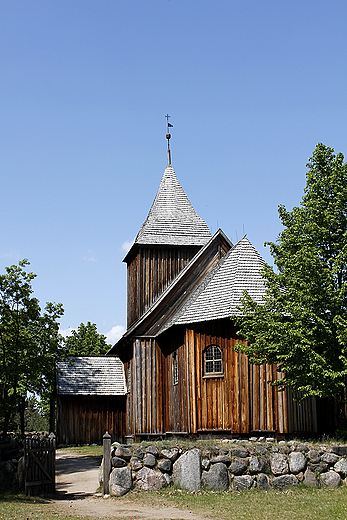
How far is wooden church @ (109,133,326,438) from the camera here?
22.2 meters

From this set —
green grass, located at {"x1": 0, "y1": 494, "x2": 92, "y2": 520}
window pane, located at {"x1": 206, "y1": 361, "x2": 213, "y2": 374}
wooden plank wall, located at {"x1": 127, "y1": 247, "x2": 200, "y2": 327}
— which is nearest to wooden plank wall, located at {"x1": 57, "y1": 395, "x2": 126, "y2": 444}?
wooden plank wall, located at {"x1": 127, "y1": 247, "x2": 200, "y2": 327}

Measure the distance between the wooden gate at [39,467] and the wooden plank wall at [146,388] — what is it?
1024 centimetres

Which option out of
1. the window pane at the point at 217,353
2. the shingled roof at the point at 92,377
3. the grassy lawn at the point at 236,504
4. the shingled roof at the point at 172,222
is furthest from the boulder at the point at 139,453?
the shingled roof at the point at 172,222

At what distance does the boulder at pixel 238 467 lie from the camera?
15805mm

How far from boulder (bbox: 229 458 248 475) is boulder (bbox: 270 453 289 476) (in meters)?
0.79

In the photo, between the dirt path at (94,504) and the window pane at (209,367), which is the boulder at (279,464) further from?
the window pane at (209,367)

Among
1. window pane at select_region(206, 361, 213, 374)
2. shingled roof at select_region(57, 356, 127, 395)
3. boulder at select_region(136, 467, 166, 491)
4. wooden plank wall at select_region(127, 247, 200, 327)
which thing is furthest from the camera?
shingled roof at select_region(57, 356, 127, 395)

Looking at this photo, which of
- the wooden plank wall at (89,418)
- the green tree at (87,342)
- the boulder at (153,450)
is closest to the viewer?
the boulder at (153,450)

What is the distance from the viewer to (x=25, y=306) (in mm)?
24828

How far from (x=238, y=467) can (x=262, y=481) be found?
29.9 inches

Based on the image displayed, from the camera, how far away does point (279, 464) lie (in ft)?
52.6

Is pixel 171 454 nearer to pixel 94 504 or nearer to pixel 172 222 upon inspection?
pixel 94 504

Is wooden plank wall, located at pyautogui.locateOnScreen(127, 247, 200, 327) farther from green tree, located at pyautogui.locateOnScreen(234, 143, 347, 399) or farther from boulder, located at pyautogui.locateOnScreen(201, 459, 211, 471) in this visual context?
boulder, located at pyautogui.locateOnScreen(201, 459, 211, 471)

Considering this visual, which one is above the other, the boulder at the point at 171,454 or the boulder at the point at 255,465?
the boulder at the point at 171,454
